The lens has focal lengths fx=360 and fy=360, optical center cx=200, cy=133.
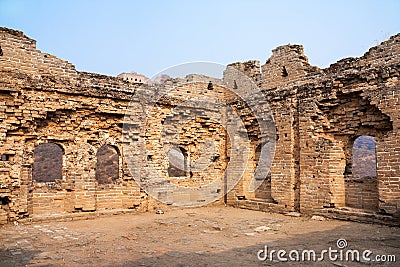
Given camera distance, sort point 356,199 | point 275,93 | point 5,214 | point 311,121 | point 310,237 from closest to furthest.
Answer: point 310,237
point 5,214
point 356,199
point 311,121
point 275,93

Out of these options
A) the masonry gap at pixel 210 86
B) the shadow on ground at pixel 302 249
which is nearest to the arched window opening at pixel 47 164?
the masonry gap at pixel 210 86

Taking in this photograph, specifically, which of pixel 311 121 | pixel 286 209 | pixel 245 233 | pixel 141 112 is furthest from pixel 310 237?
pixel 141 112

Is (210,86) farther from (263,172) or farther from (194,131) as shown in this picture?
(263,172)

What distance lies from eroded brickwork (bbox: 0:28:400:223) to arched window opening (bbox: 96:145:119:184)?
5.27 m

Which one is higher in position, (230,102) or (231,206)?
(230,102)

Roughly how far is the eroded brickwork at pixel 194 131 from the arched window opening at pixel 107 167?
5.27 m

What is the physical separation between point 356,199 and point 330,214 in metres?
0.81

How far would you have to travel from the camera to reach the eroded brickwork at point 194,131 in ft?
29.5

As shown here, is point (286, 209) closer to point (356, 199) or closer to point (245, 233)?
point (356, 199)

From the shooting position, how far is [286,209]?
10.8m

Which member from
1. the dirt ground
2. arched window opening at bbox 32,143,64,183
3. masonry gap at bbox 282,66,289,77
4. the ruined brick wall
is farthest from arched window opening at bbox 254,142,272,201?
arched window opening at bbox 32,143,64,183

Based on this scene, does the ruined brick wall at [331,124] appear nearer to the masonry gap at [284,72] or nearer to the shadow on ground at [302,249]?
the masonry gap at [284,72]

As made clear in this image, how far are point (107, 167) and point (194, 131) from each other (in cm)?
643

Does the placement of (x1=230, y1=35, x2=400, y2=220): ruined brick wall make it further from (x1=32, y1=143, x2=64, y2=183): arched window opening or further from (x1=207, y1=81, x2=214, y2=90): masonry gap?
(x1=32, y1=143, x2=64, y2=183): arched window opening
